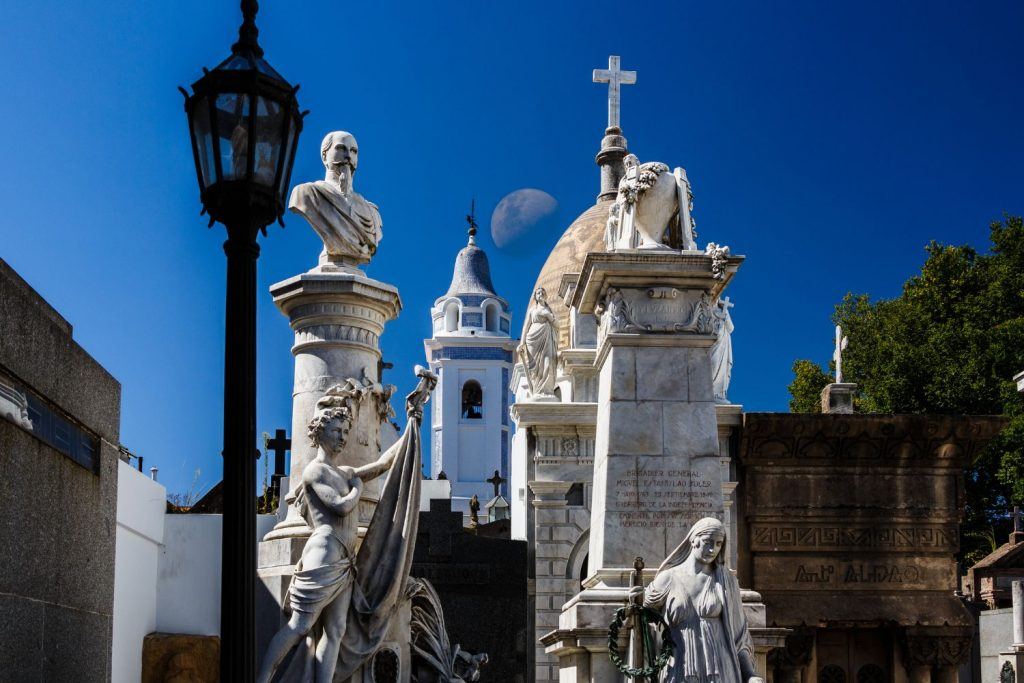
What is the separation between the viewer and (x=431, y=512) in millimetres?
18469

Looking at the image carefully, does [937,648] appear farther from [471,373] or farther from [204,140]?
[471,373]

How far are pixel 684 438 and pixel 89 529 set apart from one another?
4640 mm

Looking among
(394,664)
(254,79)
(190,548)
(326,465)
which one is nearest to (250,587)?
(254,79)

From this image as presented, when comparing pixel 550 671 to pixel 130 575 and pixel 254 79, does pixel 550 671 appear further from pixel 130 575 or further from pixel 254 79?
pixel 254 79

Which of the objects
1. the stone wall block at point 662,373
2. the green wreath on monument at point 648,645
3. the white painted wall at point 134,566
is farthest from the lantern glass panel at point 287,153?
the white painted wall at point 134,566

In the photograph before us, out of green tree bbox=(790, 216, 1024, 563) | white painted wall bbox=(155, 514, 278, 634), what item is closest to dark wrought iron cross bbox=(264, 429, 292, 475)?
white painted wall bbox=(155, 514, 278, 634)

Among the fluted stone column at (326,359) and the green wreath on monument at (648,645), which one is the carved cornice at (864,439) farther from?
the green wreath on monument at (648,645)

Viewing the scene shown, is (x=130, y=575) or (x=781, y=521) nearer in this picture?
(x=130, y=575)

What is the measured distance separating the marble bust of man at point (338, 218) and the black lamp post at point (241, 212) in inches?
203

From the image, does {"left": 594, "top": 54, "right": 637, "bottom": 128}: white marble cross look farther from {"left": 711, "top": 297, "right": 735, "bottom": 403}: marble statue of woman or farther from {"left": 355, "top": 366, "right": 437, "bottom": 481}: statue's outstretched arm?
{"left": 355, "top": 366, "right": 437, "bottom": 481}: statue's outstretched arm

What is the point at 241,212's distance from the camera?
17.5 feet

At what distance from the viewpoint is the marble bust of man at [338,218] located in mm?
10656

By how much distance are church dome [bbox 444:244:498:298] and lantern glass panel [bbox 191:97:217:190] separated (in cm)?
7775

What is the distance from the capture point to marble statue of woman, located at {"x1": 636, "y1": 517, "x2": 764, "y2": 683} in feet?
27.6
